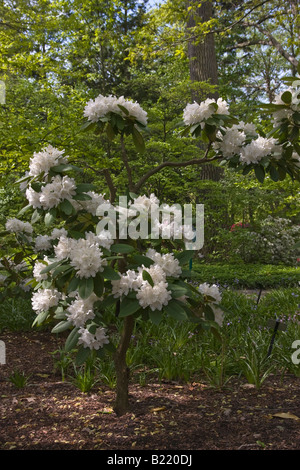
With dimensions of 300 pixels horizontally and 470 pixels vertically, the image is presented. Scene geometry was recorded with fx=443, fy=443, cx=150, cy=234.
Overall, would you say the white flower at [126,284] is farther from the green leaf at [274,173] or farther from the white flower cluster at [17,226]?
the white flower cluster at [17,226]

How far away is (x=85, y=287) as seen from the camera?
1765mm

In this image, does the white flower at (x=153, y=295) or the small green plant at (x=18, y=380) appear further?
the small green plant at (x=18, y=380)

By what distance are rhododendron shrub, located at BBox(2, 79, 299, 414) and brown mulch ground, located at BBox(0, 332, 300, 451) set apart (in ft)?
0.69

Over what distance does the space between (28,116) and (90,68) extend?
6887 millimetres

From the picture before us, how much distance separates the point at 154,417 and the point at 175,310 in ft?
2.54

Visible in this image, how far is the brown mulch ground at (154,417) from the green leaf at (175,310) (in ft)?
2.11

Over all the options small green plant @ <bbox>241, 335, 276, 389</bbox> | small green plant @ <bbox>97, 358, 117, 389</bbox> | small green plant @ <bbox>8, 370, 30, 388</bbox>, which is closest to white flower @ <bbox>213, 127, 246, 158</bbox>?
small green plant @ <bbox>241, 335, 276, 389</bbox>

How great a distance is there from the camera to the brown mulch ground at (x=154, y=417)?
2006 millimetres

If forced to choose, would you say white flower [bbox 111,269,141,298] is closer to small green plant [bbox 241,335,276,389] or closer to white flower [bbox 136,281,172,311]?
white flower [bbox 136,281,172,311]

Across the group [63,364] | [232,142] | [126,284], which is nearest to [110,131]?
[232,142]

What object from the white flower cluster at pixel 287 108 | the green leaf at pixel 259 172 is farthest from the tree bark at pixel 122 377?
the white flower cluster at pixel 287 108

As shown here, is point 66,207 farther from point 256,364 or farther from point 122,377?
point 256,364

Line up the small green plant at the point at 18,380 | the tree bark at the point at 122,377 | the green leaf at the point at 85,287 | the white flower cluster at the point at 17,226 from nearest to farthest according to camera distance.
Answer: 1. the green leaf at the point at 85,287
2. the tree bark at the point at 122,377
3. the small green plant at the point at 18,380
4. the white flower cluster at the point at 17,226

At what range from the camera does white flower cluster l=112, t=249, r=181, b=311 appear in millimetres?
1769
